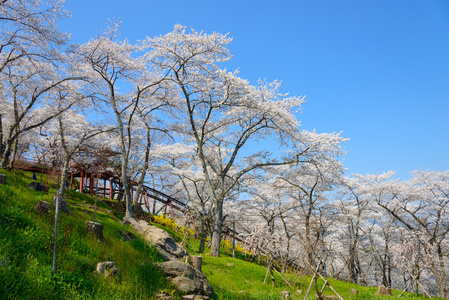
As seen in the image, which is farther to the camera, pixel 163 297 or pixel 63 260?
pixel 163 297

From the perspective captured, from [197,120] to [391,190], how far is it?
58.7ft

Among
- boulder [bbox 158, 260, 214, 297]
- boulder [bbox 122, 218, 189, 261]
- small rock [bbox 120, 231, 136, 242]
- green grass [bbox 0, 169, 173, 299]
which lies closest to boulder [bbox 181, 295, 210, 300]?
boulder [bbox 158, 260, 214, 297]

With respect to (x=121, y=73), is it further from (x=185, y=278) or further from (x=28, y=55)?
(x=185, y=278)

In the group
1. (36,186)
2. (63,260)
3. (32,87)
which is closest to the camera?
(63,260)

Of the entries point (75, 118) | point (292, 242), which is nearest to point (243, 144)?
point (292, 242)

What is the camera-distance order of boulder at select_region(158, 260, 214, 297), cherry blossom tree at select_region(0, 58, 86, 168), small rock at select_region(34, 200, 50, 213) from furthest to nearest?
cherry blossom tree at select_region(0, 58, 86, 168) < small rock at select_region(34, 200, 50, 213) < boulder at select_region(158, 260, 214, 297)

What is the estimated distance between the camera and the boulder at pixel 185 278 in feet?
24.5

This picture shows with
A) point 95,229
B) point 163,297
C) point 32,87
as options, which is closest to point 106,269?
point 163,297

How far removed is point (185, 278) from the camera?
7.70 metres

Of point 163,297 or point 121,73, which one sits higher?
point 121,73

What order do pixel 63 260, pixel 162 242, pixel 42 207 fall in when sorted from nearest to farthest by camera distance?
pixel 63 260 → pixel 42 207 → pixel 162 242

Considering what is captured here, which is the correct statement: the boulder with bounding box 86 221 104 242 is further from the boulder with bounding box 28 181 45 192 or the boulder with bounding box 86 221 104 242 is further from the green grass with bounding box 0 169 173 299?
the boulder with bounding box 28 181 45 192

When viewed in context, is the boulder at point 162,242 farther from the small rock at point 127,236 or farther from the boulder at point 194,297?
the boulder at point 194,297

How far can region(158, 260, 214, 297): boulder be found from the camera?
24.5 ft
